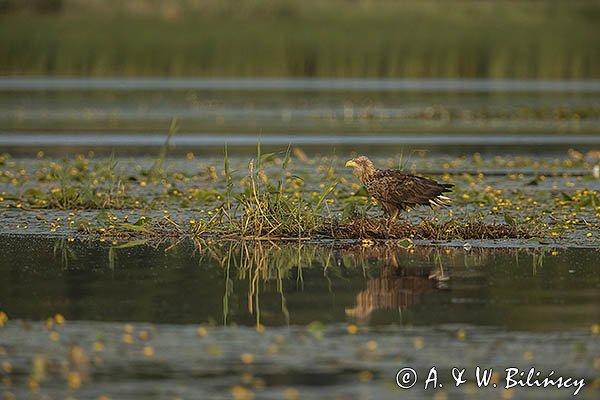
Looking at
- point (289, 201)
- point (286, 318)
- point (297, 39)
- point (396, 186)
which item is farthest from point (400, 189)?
point (297, 39)

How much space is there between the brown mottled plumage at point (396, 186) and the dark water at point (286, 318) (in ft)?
2.09

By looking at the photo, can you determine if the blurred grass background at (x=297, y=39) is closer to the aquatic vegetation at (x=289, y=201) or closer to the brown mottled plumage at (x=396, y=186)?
the aquatic vegetation at (x=289, y=201)

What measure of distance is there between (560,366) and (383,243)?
5699 mm

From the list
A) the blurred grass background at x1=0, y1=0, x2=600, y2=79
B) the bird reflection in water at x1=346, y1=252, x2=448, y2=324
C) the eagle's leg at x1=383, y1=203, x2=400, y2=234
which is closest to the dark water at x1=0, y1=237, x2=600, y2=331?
the bird reflection in water at x1=346, y1=252, x2=448, y2=324

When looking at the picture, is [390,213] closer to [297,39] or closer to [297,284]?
[297,284]

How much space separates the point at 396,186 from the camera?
14.0 m

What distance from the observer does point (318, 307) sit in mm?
10516

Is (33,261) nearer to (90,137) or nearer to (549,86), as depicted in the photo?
(90,137)

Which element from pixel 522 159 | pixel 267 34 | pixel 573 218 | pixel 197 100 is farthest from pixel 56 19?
pixel 573 218

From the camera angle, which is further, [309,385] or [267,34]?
[267,34]

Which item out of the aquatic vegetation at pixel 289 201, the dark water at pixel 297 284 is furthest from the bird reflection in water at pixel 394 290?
the aquatic vegetation at pixel 289 201

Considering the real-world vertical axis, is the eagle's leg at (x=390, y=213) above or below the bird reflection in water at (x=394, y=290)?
above

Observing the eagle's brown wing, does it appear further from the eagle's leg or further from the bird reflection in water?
the bird reflection in water

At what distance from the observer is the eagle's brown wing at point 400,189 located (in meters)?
14.0
